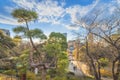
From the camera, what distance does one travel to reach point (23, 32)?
1018cm

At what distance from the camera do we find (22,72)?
12547 millimetres

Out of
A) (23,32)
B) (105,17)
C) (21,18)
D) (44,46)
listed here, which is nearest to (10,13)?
(21,18)

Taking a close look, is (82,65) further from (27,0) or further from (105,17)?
(27,0)

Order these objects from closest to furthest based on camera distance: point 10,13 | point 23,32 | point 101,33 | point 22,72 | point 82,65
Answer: point 10,13, point 23,32, point 101,33, point 22,72, point 82,65

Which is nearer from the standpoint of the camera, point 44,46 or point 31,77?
point 44,46

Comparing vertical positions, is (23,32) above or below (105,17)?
below

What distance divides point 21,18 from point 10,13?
624mm

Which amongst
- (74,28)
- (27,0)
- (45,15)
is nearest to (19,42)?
(74,28)

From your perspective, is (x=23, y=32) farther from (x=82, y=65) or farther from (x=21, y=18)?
(x=82, y=65)

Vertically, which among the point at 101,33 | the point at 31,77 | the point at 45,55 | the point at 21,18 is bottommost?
the point at 31,77

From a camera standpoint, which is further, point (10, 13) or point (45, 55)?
point (45, 55)

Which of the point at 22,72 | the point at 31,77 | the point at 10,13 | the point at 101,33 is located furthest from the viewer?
the point at 31,77

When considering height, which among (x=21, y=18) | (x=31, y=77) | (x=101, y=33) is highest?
(x=21, y=18)

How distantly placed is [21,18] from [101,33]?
516 cm
